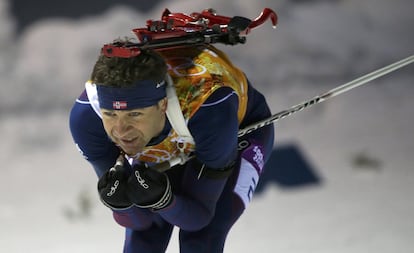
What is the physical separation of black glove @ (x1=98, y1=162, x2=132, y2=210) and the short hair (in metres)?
0.23

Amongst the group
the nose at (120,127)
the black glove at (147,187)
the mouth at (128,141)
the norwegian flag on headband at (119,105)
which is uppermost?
the norwegian flag on headband at (119,105)

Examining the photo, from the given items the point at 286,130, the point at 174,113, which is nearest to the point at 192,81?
the point at 174,113

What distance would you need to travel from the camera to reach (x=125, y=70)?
2.21 metres

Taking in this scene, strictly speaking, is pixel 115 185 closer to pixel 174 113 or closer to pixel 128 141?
pixel 128 141

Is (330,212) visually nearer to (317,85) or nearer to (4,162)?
(317,85)

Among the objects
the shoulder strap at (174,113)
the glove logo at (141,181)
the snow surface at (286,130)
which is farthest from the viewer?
the snow surface at (286,130)

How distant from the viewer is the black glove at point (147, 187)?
220 cm

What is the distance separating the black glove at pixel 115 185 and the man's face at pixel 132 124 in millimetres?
71

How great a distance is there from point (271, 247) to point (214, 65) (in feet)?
4.02

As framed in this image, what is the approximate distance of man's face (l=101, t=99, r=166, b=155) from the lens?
2.24 m

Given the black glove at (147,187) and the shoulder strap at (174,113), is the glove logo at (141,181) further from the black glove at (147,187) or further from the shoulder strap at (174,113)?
the shoulder strap at (174,113)

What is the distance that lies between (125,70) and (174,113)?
0.20 m

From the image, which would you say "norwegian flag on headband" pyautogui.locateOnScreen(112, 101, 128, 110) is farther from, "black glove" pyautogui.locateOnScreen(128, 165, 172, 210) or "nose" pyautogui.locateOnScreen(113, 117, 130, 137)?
"black glove" pyautogui.locateOnScreen(128, 165, 172, 210)

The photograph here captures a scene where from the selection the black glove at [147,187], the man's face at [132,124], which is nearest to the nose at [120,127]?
the man's face at [132,124]
